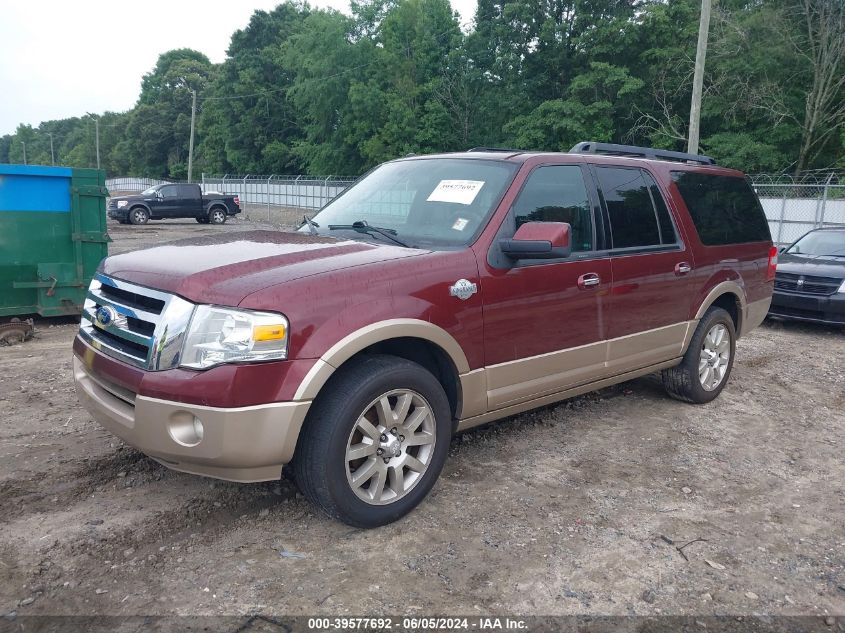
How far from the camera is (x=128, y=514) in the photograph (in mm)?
3514

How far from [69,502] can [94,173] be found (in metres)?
5.33

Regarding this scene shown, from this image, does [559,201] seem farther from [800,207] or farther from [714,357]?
[800,207]

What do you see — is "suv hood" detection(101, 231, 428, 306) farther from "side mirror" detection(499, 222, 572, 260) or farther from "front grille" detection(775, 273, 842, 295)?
"front grille" detection(775, 273, 842, 295)

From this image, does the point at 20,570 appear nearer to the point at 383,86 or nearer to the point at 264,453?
the point at 264,453

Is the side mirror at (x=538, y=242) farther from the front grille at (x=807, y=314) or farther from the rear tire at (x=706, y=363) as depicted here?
the front grille at (x=807, y=314)

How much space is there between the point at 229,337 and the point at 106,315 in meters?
0.91

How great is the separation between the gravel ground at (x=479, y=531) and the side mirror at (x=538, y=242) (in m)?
1.36

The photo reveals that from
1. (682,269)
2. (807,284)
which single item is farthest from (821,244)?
(682,269)

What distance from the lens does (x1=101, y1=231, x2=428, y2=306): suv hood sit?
3.08 meters

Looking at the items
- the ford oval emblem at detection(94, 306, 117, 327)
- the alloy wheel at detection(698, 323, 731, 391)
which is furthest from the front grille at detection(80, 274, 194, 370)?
the alloy wheel at detection(698, 323, 731, 391)

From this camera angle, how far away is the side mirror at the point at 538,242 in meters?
3.72

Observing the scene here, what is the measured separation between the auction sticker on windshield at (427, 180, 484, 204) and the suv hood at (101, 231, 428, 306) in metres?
0.54

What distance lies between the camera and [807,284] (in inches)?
365

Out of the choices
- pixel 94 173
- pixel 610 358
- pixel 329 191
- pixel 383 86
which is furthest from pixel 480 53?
pixel 610 358
